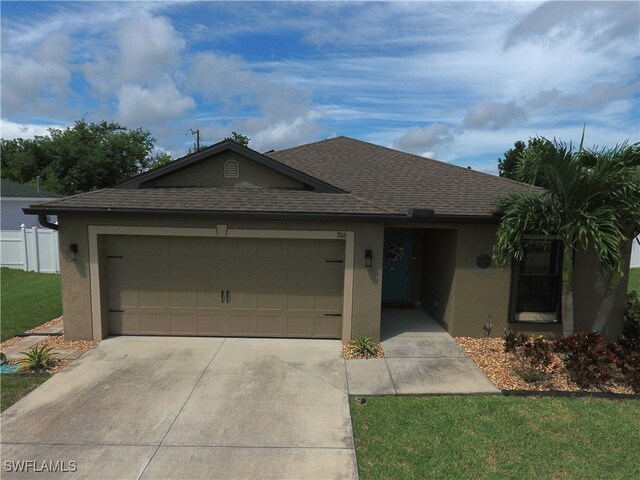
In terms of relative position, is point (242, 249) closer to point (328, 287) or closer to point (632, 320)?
point (328, 287)

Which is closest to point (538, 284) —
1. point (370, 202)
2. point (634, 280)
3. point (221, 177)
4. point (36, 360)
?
point (370, 202)

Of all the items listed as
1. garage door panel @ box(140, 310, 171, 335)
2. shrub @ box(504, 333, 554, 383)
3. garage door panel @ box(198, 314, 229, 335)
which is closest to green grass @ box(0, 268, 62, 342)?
garage door panel @ box(140, 310, 171, 335)

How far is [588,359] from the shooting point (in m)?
6.02

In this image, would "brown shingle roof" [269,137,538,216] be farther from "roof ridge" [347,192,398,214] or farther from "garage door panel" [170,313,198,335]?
"garage door panel" [170,313,198,335]

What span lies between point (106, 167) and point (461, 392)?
37.8 meters

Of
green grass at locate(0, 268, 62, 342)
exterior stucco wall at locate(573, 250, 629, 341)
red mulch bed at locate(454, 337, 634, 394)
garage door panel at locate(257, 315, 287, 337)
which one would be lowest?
green grass at locate(0, 268, 62, 342)

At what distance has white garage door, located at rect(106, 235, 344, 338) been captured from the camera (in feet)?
26.2

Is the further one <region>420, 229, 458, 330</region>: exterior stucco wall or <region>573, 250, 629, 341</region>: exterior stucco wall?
<region>420, 229, 458, 330</region>: exterior stucco wall

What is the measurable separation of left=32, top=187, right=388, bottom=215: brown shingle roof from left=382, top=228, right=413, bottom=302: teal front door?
299 centimetres

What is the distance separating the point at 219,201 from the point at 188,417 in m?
4.05

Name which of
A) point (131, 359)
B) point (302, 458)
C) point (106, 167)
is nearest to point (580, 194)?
point (302, 458)

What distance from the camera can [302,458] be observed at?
4.38m

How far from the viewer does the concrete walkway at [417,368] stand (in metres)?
6.04

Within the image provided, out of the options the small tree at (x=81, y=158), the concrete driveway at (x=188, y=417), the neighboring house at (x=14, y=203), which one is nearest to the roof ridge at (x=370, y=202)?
the concrete driveway at (x=188, y=417)
